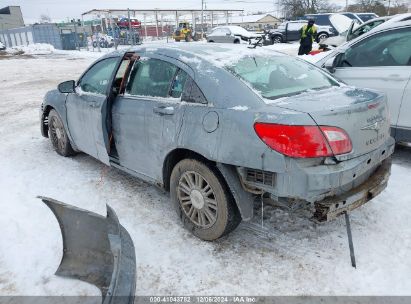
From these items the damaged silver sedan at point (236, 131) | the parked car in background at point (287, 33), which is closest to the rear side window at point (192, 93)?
the damaged silver sedan at point (236, 131)

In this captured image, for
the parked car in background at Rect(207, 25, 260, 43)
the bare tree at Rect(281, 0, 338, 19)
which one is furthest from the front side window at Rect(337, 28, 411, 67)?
the bare tree at Rect(281, 0, 338, 19)

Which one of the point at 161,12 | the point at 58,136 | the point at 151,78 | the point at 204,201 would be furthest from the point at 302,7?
the point at 204,201

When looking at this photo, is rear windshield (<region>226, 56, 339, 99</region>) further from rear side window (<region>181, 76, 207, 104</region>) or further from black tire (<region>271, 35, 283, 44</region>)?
black tire (<region>271, 35, 283, 44</region>)

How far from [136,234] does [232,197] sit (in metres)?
1.01

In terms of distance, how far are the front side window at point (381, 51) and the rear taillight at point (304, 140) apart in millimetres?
2615

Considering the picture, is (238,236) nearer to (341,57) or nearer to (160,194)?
(160,194)

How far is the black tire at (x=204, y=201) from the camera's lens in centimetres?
288

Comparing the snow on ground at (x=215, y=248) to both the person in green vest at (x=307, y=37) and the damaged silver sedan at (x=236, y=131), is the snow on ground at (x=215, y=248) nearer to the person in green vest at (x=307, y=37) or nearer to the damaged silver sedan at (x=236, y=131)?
the damaged silver sedan at (x=236, y=131)

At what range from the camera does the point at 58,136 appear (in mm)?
5199

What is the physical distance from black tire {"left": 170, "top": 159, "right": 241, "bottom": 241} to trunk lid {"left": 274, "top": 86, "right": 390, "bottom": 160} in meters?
0.78

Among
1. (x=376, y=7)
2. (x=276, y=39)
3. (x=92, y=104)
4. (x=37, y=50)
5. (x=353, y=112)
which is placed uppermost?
(x=376, y=7)

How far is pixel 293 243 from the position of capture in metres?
3.08

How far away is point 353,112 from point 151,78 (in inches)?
72.9

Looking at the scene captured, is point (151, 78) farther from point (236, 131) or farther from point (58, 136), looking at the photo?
point (58, 136)
